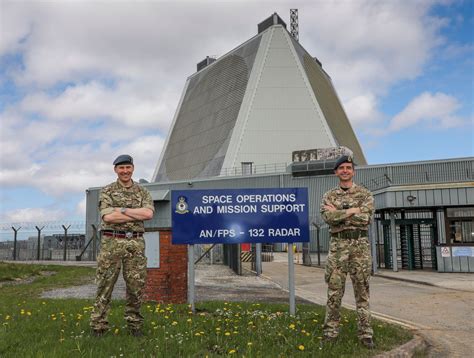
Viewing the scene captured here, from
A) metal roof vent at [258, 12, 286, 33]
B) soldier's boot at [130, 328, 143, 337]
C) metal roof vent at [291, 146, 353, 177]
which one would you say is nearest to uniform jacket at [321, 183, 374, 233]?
soldier's boot at [130, 328, 143, 337]

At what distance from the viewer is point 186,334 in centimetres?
523

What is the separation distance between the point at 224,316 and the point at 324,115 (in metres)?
49.8

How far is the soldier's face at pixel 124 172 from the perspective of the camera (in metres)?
5.38

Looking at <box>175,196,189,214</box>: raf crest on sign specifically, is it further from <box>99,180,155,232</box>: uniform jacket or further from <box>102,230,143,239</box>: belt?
<box>102,230,143,239</box>: belt

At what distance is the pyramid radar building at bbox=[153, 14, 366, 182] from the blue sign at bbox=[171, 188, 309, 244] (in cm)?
4283

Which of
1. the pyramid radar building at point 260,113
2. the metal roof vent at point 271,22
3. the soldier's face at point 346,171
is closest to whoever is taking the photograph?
the soldier's face at point 346,171

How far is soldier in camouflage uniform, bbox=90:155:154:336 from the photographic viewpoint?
5121 mm

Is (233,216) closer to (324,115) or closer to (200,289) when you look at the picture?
(200,289)

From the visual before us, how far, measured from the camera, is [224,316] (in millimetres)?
6551

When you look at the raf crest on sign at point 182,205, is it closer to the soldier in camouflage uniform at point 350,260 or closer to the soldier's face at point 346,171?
the soldier in camouflage uniform at point 350,260

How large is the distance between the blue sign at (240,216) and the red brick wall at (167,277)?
4.10 ft

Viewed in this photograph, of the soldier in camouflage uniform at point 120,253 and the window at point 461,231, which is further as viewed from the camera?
the window at point 461,231

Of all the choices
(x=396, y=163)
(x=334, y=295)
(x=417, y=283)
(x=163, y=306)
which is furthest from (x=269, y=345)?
(x=396, y=163)

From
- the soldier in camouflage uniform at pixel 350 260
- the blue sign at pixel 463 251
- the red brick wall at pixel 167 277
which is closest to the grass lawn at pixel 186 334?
the soldier in camouflage uniform at pixel 350 260
